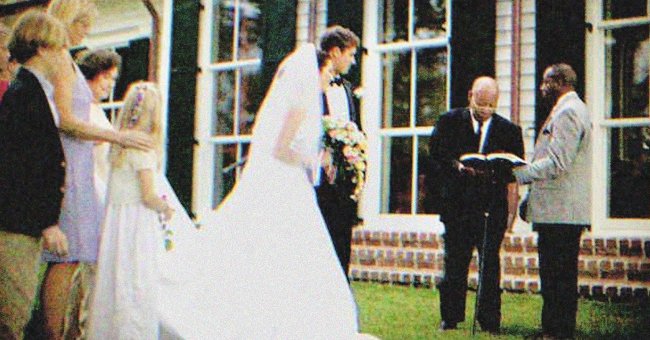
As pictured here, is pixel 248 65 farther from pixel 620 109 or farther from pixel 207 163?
pixel 620 109

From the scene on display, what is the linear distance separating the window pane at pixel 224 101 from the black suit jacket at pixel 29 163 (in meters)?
7.07

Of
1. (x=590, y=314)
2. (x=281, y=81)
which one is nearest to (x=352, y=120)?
(x=281, y=81)

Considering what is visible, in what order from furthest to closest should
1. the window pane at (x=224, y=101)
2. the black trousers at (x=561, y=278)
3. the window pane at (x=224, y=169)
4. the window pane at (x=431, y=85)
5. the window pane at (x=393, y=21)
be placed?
the window pane at (x=224, y=101)
the window pane at (x=224, y=169)
the window pane at (x=393, y=21)
the window pane at (x=431, y=85)
the black trousers at (x=561, y=278)

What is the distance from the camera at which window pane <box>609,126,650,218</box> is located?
7457 mm

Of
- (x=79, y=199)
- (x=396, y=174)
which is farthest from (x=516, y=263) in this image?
(x=79, y=199)

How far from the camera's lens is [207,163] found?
10.4 meters

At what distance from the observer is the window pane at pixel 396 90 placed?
8930 millimetres

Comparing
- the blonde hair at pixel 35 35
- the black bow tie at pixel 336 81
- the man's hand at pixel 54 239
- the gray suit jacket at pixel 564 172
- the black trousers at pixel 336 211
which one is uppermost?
the black bow tie at pixel 336 81

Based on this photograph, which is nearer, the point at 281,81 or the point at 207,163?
the point at 281,81

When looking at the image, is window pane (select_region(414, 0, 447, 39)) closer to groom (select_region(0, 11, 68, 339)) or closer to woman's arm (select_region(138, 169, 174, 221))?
woman's arm (select_region(138, 169, 174, 221))

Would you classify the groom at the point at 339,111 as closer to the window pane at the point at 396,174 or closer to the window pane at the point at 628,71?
the window pane at the point at 628,71

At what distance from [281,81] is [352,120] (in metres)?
0.78

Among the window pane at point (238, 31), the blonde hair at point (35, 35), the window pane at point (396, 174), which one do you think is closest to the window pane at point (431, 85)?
the window pane at point (396, 174)

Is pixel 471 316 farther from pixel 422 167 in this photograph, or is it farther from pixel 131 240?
pixel 131 240
